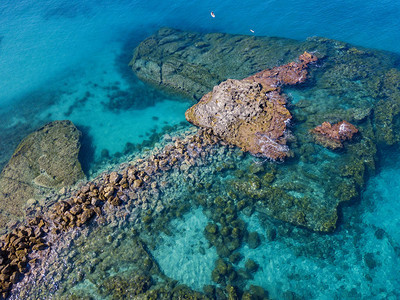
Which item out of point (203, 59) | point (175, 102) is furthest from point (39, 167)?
point (203, 59)

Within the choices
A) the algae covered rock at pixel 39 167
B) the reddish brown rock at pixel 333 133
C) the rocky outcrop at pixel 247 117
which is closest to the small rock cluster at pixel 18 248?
the algae covered rock at pixel 39 167

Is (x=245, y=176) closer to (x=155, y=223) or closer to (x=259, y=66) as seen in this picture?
(x=155, y=223)

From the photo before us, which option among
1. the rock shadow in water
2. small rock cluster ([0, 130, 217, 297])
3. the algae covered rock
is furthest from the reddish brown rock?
the algae covered rock

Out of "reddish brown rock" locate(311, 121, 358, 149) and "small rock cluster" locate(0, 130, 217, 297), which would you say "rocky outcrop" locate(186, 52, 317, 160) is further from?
"reddish brown rock" locate(311, 121, 358, 149)

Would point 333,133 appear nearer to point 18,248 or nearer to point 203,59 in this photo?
point 203,59

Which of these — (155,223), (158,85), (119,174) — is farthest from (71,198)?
(158,85)

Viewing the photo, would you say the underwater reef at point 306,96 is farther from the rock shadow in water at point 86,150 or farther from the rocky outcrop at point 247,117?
the rock shadow in water at point 86,150
